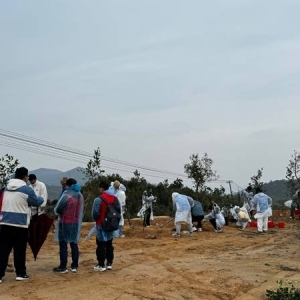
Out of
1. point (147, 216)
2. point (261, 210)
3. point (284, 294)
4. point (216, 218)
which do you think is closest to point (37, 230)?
point (284, 294)

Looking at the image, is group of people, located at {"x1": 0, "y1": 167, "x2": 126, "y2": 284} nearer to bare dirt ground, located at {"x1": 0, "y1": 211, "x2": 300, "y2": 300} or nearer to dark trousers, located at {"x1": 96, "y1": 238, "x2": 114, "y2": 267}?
dark trousers, located at {"x1": 96, "y1": 238, "x2": 114, "y2": 267}

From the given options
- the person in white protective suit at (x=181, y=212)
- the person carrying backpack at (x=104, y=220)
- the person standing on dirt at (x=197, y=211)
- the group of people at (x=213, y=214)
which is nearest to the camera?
the person carrying backpack at (x=104, y=220)

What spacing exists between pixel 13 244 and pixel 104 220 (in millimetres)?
1540

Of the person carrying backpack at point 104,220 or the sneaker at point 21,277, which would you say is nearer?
the sneaker at point 21,277

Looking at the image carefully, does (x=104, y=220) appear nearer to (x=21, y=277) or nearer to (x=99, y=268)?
(x=99, y=268)

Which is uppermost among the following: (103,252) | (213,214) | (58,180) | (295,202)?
(58,180)

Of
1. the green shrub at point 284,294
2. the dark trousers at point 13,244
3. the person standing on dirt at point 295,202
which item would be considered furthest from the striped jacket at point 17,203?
the person standing on dirt at point 295,202

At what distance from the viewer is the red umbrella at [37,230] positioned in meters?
8.46

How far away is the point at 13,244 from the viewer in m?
7.67

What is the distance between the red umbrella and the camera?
8461 millimetres

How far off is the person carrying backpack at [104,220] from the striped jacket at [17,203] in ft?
3.93

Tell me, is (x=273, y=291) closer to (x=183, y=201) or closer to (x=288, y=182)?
(x=183, y=201)

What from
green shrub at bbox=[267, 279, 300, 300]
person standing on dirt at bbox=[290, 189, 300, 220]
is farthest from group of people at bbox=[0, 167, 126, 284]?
person standing on dirt at bbox=[290, 189, 300, 220]

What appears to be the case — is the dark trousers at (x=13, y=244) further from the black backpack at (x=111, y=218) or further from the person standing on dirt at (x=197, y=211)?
the person standing on dirt at (x=197, y=211)
